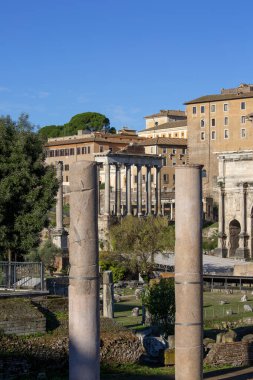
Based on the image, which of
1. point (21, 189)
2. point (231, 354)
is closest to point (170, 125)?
point (21, 189)

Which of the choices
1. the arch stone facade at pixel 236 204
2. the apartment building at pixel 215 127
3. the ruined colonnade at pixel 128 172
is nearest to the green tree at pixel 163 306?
the arch stone facade at pixel 236 204

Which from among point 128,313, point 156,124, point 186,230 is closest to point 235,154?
point 128,313

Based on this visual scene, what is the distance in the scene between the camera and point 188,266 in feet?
46.3

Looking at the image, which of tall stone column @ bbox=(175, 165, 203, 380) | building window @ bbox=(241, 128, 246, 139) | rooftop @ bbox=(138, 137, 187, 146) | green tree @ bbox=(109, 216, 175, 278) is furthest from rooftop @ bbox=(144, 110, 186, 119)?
tall stone column @ bbox=(175, 165, 203, 380)

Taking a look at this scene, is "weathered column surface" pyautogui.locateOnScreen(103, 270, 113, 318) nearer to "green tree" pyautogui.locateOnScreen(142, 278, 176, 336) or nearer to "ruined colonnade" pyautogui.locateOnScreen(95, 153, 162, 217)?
"green tree" pyautogui.locateOnScreen(142, 278, 176, 336)

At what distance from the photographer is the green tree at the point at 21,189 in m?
28.6

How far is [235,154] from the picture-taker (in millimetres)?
58312

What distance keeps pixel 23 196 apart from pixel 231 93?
65619 millimetres

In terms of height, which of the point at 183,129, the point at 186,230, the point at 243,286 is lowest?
the point at 243,286

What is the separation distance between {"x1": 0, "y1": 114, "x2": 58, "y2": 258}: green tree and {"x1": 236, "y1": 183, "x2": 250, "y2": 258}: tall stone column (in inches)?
1090

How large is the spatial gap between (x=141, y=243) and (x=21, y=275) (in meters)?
22.9

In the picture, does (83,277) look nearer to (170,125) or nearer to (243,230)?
(243,230)

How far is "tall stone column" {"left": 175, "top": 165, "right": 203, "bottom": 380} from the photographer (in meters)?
14.1

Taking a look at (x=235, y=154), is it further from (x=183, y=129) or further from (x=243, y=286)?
(x=183, y=129)
